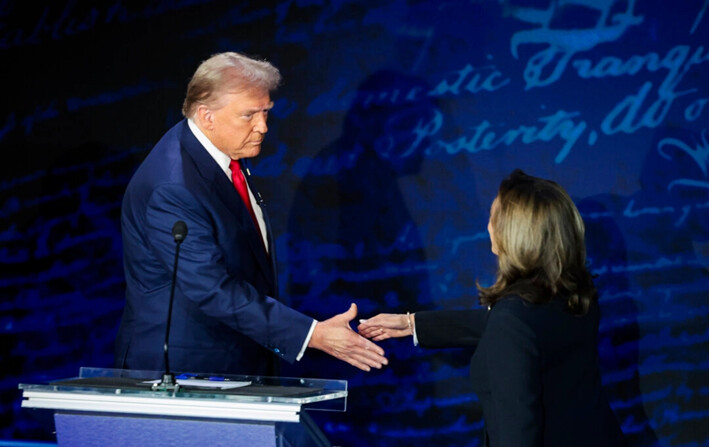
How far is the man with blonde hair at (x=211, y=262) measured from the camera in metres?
2.58

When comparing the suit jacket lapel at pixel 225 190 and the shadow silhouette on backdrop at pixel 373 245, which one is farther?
the shadow silhouette on backdrop at pixel 373 245

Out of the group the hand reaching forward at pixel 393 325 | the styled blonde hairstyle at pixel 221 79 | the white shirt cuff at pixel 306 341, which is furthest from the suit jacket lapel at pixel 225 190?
the hand reaching forward at pixel 393 325

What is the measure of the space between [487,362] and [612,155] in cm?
204

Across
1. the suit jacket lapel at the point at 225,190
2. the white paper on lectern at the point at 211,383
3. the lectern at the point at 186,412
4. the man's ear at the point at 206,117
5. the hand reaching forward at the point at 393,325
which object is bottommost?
the lectern at the point at 186,412

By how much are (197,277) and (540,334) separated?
42.8 inches

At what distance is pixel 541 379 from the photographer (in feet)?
6.38

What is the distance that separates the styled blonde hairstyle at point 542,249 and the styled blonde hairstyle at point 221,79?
46.3 inches

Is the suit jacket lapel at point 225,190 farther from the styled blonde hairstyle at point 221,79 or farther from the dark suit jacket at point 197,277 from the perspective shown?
the styled blonde hairstyle at point 221,79

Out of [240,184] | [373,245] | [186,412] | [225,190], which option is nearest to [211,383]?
[186,412]

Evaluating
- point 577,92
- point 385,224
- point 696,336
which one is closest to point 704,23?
point 577,92

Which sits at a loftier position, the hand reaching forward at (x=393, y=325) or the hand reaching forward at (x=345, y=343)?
the hand reaching forward at (x=393, y=325)

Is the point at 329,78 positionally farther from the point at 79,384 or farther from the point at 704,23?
the point at 79,384

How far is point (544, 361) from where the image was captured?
195cm

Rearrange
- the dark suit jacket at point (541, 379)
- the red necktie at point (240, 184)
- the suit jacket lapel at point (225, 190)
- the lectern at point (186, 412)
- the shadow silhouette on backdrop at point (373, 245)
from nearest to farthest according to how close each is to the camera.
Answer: the lectern at point (186, 412), the dark suit jacket at point (541, 379), the suit jacket lapel at point (225, 190), the red necktie at point (240, 184), the shadow silhouette on backdrop at point (373, 245)
